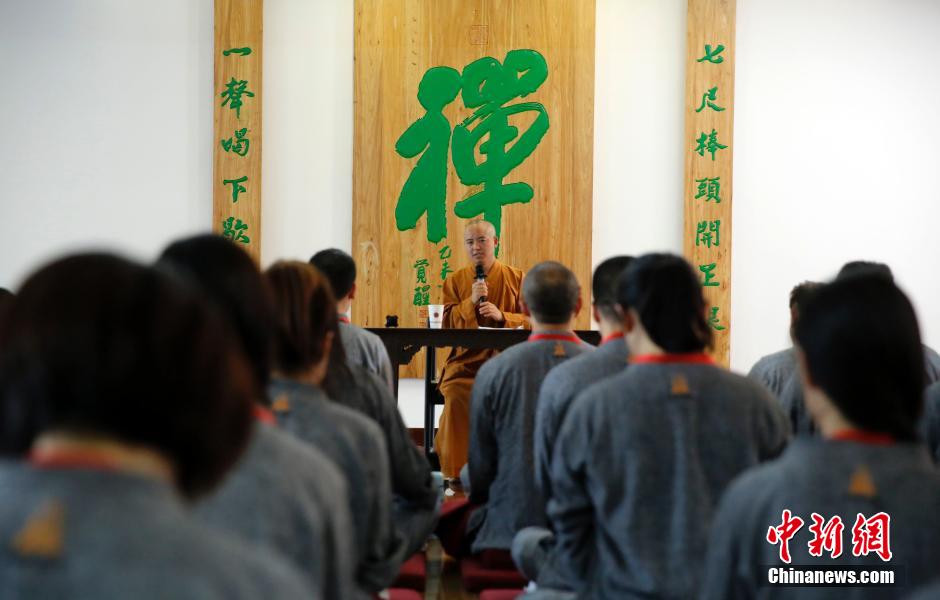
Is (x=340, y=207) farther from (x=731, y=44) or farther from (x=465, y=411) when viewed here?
(x=731, y=44)

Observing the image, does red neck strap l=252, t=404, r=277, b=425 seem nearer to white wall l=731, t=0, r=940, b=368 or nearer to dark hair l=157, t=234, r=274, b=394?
dark hair l=157, t=234, r=274, b=394

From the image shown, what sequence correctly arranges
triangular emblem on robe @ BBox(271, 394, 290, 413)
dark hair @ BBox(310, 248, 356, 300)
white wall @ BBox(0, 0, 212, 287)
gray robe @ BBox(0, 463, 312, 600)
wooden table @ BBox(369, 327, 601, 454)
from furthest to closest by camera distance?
1. white wall @ BBox(0, 0, 212, 287)
2. wooden table @ BBox(369, 327, 601, 454)
3. dark hair @ BBox(310, 248, 356, 300)
4. triangular emblem on robe @ BBox(271, 394, 290, 413)
5. gray robe @ BBox(0, 463, 312, 600)

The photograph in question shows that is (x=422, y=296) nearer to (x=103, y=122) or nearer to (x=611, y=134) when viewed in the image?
(x=611, y=134)

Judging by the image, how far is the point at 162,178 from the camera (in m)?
5.48

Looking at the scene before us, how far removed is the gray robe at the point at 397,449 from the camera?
2.12 meters

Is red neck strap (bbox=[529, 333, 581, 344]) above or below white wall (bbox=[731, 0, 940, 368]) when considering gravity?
below

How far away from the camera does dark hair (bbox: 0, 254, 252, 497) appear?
705 mm

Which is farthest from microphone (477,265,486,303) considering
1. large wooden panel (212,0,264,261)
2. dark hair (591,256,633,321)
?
dark hair (591,256,633,321)

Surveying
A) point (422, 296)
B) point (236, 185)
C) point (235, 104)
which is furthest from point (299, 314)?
point (235, 104)

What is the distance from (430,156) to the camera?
545cm

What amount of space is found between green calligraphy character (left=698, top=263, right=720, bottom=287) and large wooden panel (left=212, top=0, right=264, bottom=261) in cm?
249

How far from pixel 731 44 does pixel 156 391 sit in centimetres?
528

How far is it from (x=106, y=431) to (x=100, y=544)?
8 cm

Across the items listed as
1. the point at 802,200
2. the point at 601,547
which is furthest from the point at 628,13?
the point at 601,547
